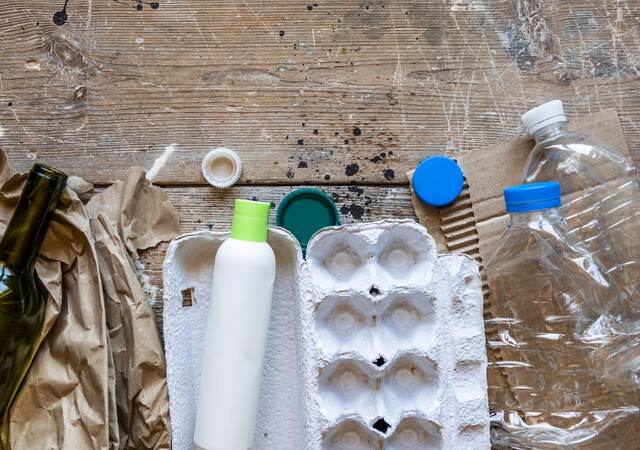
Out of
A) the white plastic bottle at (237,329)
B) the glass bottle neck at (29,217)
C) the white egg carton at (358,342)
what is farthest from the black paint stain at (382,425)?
the glass bottle neck at (29,217)

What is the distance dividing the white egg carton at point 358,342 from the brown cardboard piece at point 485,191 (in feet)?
0.44

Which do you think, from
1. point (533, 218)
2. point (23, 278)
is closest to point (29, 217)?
point (23, 278)

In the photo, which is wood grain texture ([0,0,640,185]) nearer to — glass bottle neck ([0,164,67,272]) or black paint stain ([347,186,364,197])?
black paint stain ([347,186,364,197])

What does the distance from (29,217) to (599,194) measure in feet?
2.63

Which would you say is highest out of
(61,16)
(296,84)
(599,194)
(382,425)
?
(61,16)

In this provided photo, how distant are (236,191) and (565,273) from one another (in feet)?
1.68

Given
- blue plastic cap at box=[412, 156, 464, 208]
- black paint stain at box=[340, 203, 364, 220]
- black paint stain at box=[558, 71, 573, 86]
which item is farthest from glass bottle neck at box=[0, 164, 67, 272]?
black paint stain at box=[558, 71, 573, 86]

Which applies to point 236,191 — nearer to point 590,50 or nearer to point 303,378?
point 303,378

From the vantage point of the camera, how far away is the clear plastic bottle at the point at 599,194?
86 centimetres

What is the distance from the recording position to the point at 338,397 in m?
0.76

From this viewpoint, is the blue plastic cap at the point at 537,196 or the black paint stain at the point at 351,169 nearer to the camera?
the blue plastic cap at the point at 537,196

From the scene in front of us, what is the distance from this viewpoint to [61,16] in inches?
35.1

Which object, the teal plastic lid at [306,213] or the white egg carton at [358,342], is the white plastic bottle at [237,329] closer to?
the white egg carton at [358,342]

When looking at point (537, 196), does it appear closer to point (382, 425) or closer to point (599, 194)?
point (599, 194)
